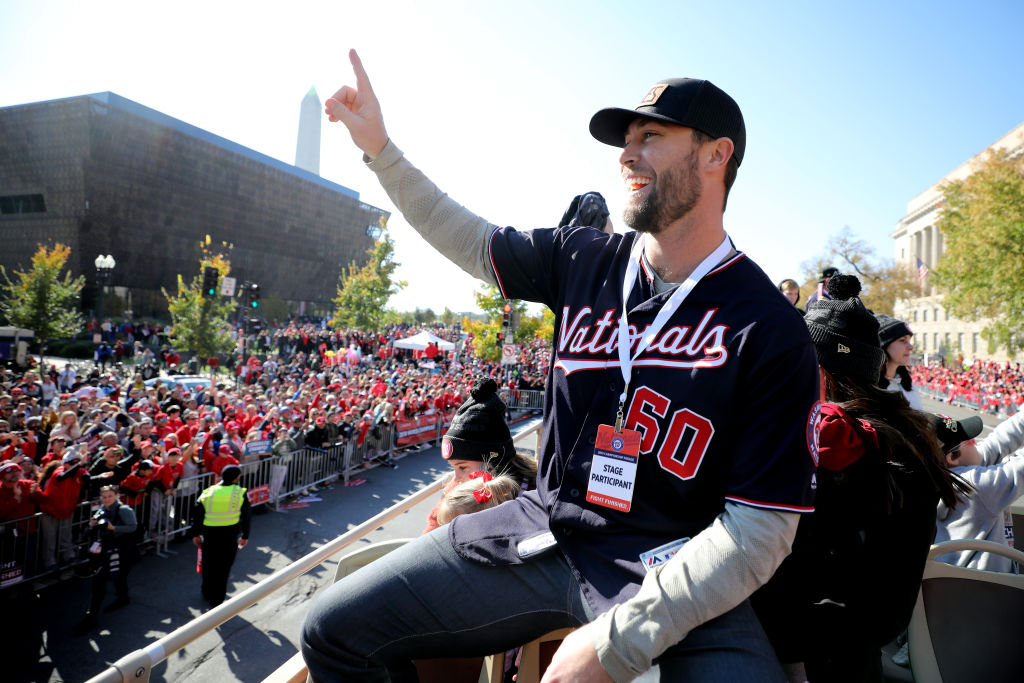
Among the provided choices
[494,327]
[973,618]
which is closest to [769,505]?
[973,618]

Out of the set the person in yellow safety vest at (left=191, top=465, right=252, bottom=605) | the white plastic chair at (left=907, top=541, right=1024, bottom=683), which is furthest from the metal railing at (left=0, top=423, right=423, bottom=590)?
the white plastic chair at (left=907, top=541, right=1024, bottom=683)

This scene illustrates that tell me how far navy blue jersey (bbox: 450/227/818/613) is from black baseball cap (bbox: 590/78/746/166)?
37 centimetres

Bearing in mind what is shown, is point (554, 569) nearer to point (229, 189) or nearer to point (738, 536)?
point (738, 536)

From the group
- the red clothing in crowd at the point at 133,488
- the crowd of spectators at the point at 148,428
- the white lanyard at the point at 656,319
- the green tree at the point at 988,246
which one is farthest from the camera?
the green tree at the point at 988,246

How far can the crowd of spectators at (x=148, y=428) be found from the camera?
7.78m

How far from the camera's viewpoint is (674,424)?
1.39 metres

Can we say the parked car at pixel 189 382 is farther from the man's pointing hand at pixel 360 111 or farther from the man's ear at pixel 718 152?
the man's ear at pixel 718 152

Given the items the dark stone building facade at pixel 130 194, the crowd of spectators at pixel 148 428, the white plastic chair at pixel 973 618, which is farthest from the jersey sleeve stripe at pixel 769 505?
the dark stone building facade at pixel 130 194

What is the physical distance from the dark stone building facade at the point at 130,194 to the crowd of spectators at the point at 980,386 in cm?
5820

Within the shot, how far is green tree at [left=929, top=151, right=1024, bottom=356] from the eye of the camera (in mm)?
23953

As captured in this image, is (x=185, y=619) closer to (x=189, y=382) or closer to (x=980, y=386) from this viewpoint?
(x=189, y=382)

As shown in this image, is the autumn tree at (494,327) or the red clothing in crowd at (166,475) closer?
the red clothing in crowd at (166,475)

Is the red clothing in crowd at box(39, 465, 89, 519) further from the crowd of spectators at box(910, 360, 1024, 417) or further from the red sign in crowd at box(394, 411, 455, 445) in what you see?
the crowd of spectators at box(910, 360, 1024, 417)

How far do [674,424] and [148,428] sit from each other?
1139cm
